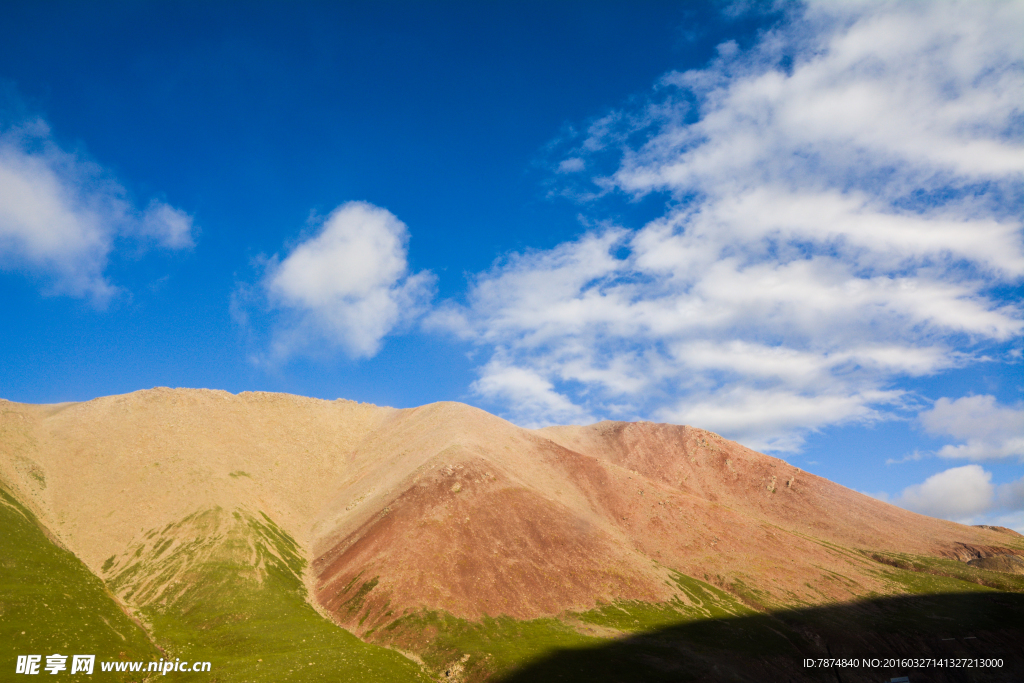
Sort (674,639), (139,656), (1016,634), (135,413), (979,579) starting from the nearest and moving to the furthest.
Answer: (139,656), (674,639), (1016,634), (979,579), (135,413)

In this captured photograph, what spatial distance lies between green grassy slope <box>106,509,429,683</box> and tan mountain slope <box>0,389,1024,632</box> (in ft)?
15.8

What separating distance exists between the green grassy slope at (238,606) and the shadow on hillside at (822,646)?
924 inches

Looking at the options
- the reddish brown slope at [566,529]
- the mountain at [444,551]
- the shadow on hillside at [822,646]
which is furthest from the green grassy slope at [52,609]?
the shadow on hillside at [822,646]

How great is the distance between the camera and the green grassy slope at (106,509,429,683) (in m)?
62.9

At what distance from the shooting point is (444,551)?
9275 cm

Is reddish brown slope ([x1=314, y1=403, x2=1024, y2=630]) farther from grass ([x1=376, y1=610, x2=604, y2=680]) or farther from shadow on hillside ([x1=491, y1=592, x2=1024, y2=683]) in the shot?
shadow on hillside ([x1=491, y1=592, x2=1024, y2=683])

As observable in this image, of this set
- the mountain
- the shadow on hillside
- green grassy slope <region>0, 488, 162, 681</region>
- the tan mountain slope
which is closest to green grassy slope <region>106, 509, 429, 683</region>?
the mountain

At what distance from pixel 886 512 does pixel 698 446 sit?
55830 mm

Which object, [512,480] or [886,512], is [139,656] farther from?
[886,512]

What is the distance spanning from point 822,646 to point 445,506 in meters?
71.5

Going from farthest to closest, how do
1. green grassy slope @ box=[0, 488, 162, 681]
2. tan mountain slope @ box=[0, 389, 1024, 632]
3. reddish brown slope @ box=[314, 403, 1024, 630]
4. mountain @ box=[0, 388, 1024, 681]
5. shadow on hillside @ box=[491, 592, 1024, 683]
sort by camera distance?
tan mountain slope @ box=[0, 389, 1024, 632] → reddish brown slope @ box=[314, 403, 1024, 630] → mountain @ box=[0, 388, 1024, 681] → shadow on hillside @ box=[491, 592, 1024, 683] → green grassy slope @ box=[0, 488, 162, 681]

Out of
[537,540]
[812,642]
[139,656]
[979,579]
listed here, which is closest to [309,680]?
[139,656]

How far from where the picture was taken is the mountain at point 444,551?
241 ft

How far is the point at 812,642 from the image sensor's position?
276 feet
